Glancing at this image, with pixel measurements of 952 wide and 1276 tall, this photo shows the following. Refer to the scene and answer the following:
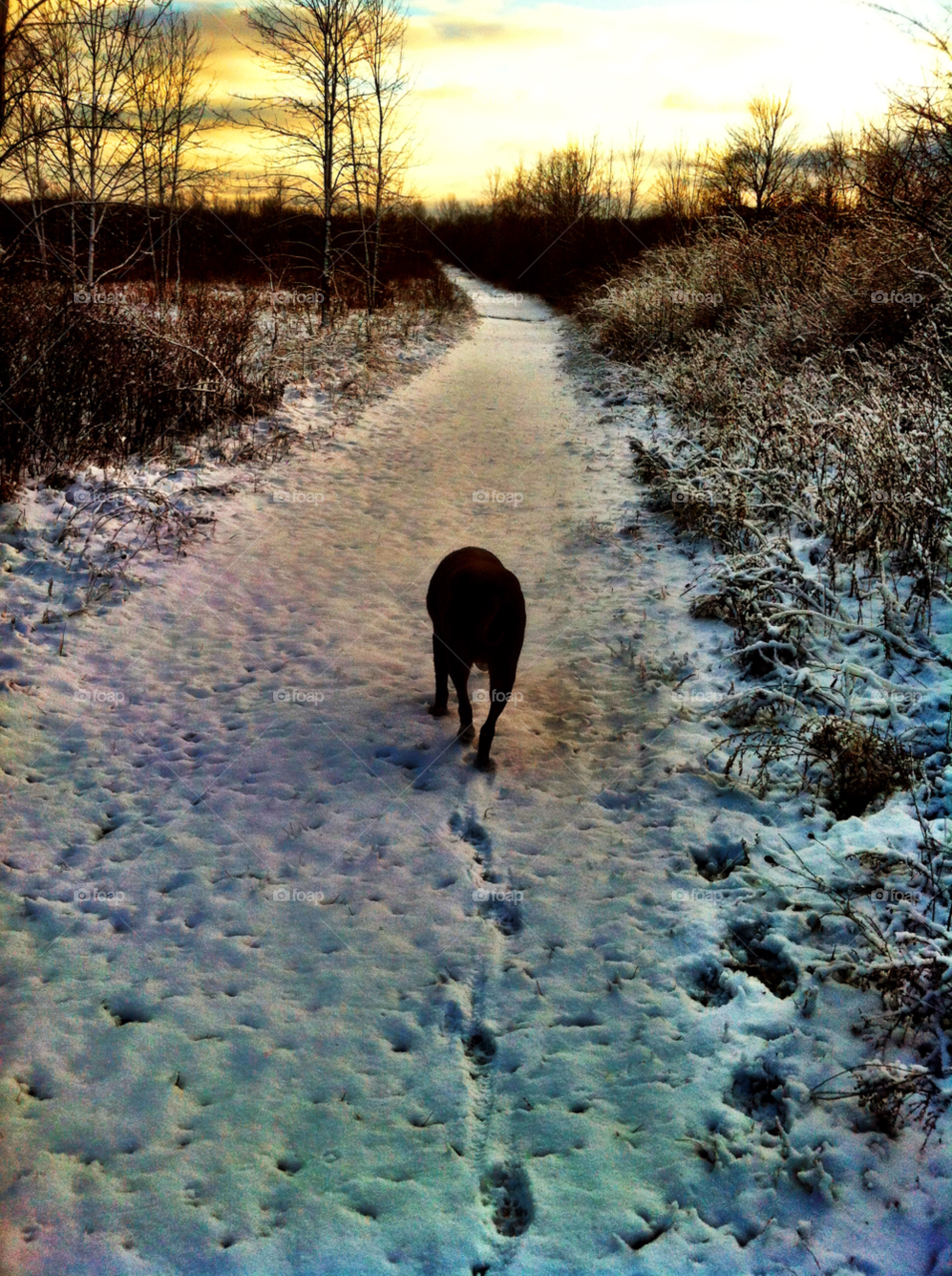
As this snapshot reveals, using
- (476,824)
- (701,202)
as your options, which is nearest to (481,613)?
(476,824)

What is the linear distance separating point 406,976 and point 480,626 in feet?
5.48

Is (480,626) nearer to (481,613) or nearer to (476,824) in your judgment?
(481,613)

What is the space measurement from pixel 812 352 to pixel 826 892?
330 inches

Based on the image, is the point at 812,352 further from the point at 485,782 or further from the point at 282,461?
the point at 485,782

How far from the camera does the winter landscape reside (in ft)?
7.18

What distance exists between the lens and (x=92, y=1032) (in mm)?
2604

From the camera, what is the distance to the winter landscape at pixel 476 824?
7.18 feet

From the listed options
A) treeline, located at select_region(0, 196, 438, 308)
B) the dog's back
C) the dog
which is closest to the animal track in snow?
the dog

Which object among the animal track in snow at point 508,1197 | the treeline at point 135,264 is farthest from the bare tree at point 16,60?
the animal track in snow at point 508,1197

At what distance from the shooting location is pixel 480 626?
393 centimetres

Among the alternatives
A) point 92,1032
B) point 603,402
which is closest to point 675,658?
point 92,1032

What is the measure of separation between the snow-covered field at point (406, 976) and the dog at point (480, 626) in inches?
12.9

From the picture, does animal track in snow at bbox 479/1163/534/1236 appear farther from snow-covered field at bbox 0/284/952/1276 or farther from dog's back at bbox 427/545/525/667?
dog's back at bbox 427/545/525/667

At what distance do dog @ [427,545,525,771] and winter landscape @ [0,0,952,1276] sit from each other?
12 centimetres
